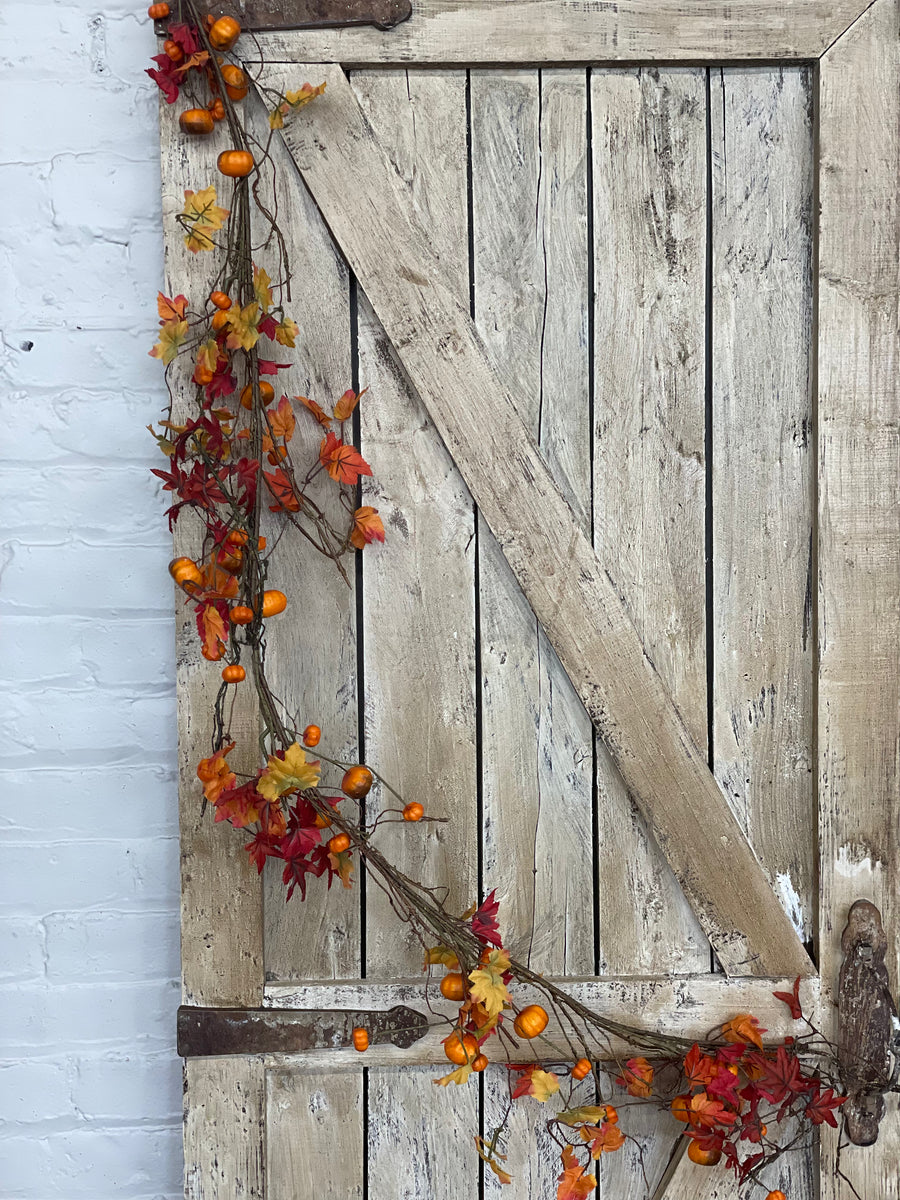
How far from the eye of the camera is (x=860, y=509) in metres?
1.08

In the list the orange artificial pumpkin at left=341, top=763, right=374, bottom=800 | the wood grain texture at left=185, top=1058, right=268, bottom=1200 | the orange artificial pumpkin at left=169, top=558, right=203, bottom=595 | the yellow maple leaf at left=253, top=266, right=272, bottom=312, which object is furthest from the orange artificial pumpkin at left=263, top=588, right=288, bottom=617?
the wood grain texture at left=185, top=1058, right=268, bottom=1200

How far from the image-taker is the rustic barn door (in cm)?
105

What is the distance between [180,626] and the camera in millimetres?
1052

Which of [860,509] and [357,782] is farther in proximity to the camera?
[860,509]

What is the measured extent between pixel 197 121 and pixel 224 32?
10 centimetres

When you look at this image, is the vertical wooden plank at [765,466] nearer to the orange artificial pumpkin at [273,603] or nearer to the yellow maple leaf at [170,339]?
the orange artificial pumpkin at [273,603]

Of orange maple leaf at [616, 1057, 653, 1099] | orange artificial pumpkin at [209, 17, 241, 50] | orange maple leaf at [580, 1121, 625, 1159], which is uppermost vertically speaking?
orange artificial pumpkin at [209, 17, 241, 50]

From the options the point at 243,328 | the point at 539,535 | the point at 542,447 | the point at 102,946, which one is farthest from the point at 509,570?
the point at 102,946

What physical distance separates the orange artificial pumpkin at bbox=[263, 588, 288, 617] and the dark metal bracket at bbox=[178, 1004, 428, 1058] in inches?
20.4

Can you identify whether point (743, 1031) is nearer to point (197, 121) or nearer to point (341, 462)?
point (341, 462)

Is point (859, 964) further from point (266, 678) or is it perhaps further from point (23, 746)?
point (23, 746)

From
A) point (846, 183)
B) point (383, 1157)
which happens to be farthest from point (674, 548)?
point (383, 1157)

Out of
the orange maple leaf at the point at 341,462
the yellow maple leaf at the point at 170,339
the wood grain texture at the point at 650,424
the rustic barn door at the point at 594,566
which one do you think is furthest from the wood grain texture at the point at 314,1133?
the yellow maple leaf at the point at 170,339

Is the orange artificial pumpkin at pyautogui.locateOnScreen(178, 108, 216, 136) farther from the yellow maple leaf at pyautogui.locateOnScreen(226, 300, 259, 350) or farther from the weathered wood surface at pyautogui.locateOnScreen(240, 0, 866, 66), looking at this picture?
the yellow maple leaf at pyautogui.locateOnScreen(226, 300, 259, 350)
